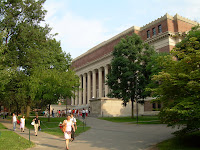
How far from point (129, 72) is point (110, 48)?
114 feet

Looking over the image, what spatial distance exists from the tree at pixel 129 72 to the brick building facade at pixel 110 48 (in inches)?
267

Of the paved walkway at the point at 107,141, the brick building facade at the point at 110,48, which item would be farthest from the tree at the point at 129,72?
the paved walkway at the point at 107,141

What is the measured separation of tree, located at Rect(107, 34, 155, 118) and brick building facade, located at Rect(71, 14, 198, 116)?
678 cm

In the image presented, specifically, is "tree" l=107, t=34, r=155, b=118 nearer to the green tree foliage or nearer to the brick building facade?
the brick building facade

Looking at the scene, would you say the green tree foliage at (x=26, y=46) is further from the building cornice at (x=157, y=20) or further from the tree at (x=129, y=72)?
the building cornice at (x=157, y=20)

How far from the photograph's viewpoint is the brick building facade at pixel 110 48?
42.8 metres

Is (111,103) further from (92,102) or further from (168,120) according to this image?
(168,120)

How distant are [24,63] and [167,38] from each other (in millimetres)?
32622

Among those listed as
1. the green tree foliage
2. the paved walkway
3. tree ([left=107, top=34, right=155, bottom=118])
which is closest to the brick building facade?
tree ([left=107, top=34, right=155, bottom=118])

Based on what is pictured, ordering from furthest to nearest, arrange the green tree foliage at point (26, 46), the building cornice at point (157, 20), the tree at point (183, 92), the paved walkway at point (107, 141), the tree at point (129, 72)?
the building cornice at point (157, 20)
the tree at point (129, 72)
the green tree foliage at point (26, 46)
the paved walkway at point (107, 141)
the tree at point (183, 92)

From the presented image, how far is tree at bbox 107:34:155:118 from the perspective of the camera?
32.2 metres

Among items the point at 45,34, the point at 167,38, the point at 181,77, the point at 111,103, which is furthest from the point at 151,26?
the point at 181,77

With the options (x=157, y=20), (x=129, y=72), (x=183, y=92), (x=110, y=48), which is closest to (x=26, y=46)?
(x=129, y=72)

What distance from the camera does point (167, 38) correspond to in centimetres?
4638
